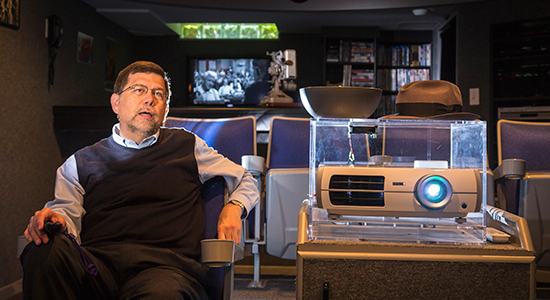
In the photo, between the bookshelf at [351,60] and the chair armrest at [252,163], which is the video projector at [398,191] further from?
the bookshelf at [351,60]

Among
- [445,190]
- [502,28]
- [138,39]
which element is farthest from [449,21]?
[445,190]

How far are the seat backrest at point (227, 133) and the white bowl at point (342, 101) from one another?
0.88 m

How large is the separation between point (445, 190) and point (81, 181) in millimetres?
1115

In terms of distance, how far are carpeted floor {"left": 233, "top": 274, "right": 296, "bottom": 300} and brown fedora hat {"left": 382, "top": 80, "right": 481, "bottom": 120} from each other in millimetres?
1307

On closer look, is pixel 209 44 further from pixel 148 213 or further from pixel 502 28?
pixel 148 213

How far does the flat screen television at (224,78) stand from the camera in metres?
5.89

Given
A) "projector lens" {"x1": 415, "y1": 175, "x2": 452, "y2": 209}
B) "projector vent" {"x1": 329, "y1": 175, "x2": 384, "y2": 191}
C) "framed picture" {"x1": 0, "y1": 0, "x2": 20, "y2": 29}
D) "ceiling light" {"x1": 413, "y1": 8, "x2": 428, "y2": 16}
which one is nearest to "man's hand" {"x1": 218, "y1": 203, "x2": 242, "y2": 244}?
"projector vent" {"x1": 329, "y1": 175, "x2": 384, "y2": 191}

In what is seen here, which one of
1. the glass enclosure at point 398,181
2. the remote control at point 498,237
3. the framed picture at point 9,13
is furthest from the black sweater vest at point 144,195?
the framed picture at point 9,13

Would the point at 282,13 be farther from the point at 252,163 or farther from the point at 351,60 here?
the point at 252,163

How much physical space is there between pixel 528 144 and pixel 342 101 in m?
1.44

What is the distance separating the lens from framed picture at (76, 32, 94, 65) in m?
4.08

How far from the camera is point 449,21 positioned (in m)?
4.99

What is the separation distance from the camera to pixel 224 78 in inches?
233

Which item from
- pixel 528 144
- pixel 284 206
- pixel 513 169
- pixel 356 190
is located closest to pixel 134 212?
pixel 356 190
